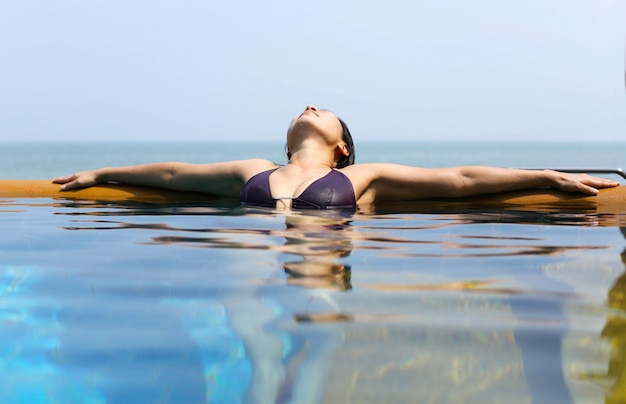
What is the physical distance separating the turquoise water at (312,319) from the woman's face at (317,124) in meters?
1.84

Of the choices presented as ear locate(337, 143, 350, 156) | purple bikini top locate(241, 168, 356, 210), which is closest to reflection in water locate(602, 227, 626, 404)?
purple bikini top locate(241, 168, 356, 210)

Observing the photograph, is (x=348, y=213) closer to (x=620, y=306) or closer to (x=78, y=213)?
(x=78, y=213)

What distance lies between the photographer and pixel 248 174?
5.18 m

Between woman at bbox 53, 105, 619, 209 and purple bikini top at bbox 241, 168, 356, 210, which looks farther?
woman at bbox 53, 105, 619, 209

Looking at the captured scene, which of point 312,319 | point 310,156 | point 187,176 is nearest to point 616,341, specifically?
point 312,319

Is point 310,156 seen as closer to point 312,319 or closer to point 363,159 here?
point 312,319

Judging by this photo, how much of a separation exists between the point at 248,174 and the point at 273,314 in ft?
10.8

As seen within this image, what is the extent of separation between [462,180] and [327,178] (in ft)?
3.05

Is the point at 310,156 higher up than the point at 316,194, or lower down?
higher up

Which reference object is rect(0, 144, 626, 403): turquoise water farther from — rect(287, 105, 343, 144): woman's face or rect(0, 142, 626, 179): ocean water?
rect(0, 142, 626, 179): ocean water

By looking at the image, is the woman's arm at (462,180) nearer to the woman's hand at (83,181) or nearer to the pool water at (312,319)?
the pool water at (312,319)

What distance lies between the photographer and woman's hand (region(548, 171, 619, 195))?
4.83 m

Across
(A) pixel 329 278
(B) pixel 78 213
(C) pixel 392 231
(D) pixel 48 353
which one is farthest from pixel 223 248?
(B) pixel 78 213

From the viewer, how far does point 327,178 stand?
4836 mm
